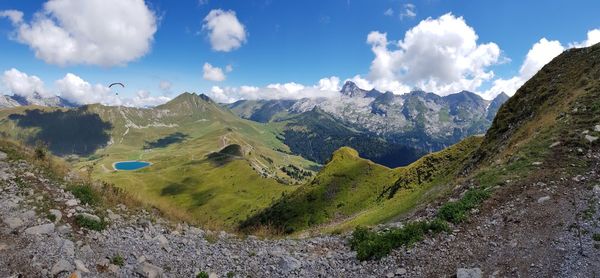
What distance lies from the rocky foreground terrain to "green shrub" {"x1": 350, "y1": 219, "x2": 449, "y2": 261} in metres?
0.44

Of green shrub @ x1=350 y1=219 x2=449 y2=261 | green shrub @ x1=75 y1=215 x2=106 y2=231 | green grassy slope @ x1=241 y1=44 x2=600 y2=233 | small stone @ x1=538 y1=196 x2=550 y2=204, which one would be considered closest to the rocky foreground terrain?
small stone @ x1=538 y1=196 x2=550 y2=204

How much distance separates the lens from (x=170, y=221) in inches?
864

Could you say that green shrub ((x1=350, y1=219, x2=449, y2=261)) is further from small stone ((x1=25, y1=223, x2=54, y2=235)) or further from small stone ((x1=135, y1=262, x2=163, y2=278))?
small stone ((x1=25, y1=223, x2=54, y2=235))

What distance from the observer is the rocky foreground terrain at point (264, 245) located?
15.1 m

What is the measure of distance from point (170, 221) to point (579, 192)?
950 inches

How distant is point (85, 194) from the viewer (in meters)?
19.8

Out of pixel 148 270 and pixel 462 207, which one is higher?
pixel 462 207

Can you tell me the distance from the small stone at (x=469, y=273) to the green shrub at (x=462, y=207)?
545 cm

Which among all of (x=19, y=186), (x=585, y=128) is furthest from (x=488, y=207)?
(x=19, y=186)

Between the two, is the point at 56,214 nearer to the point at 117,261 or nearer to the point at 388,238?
the point at 117,261

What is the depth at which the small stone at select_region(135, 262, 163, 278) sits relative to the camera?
49.2ft

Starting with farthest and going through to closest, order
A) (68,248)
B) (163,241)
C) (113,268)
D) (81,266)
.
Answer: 1. (163,241)
2. (68,248)
3. (113,268)
4. (81,266)

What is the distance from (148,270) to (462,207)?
17811mm

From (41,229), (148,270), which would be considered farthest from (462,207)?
(41,229)
